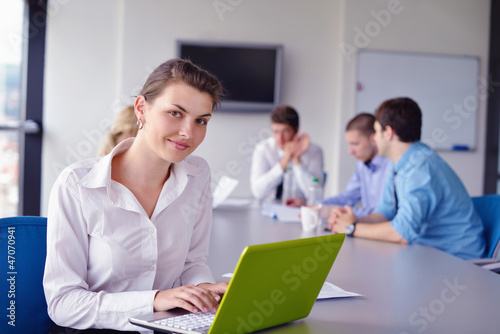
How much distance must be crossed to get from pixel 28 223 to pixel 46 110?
3.95 meters

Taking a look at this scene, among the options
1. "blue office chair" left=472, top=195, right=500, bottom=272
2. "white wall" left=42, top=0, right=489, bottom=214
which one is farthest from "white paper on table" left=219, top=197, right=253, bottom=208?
"white wall" left=42, top=0, right=489, bottom=214

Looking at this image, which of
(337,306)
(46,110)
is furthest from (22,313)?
(46,110)

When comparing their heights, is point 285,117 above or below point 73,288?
above

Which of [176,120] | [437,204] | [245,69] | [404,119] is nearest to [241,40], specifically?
[245,69]

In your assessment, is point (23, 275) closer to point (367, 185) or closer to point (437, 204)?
point (437, 204)

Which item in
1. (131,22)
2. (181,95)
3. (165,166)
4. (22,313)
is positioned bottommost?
(22,313)

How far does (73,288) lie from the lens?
1280 millimetres

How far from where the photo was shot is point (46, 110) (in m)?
5.14

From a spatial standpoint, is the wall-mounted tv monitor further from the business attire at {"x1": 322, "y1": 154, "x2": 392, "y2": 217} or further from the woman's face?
the woman's face

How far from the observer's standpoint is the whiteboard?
536 centimetres

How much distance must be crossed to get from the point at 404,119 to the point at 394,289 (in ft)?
4.11

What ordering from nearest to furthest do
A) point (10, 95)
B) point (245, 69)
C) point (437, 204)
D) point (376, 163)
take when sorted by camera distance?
point (437, 204), point (376, 163), point (10, 95), point (245, 69)

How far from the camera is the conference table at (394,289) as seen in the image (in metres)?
1.22

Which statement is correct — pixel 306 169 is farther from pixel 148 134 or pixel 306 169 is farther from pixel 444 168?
pixel 148 134
